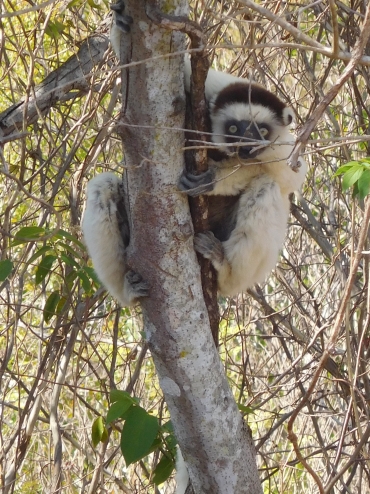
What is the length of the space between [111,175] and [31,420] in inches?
Result: 75.5

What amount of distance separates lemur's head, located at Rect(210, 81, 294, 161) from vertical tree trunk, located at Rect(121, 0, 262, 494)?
0.96m

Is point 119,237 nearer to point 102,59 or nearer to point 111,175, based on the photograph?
point 111,175

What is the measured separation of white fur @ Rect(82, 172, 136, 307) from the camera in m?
3.41

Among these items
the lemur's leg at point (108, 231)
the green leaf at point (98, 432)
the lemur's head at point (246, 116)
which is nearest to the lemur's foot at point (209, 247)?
A: the lemur's leg at point (108, 231)

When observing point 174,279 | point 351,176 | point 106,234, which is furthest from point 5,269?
point 351,176

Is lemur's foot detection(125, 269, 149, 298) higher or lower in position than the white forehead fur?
lower

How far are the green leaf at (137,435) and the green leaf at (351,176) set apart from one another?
1347 millimetres

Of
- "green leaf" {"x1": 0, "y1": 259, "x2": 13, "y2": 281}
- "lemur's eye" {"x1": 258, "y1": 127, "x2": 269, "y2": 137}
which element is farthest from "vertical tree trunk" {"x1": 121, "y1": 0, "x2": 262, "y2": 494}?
"lemur's eye" {"x1": 258, "y1": 127, "x2": 269, "y2": 137}

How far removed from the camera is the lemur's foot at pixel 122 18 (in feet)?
7.97

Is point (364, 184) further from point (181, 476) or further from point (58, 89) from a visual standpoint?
point (58, 89)

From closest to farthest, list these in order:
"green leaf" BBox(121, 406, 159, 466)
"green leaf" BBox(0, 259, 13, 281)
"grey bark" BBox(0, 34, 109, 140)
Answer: "green leaf" BBox(121, 406, 159, 466) < "green leaf" BBox(0, 259, 13, 281) < "grey bark" BBox(0, 34, 109, 140)

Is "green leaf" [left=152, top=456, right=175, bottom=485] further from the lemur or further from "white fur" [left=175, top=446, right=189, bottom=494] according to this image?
the lemur

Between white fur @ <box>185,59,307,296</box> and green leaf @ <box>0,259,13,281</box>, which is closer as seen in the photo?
green leaf @ <box>0,259,13,281</box>

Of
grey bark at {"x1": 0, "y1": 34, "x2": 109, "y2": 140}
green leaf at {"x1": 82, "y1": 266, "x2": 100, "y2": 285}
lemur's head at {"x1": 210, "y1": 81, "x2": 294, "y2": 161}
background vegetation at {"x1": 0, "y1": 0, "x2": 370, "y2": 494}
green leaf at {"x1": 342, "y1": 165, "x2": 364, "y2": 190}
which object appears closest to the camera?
green leaf at {"x1": 342, "y1": 165, "x2": 364, "y2": 190}
